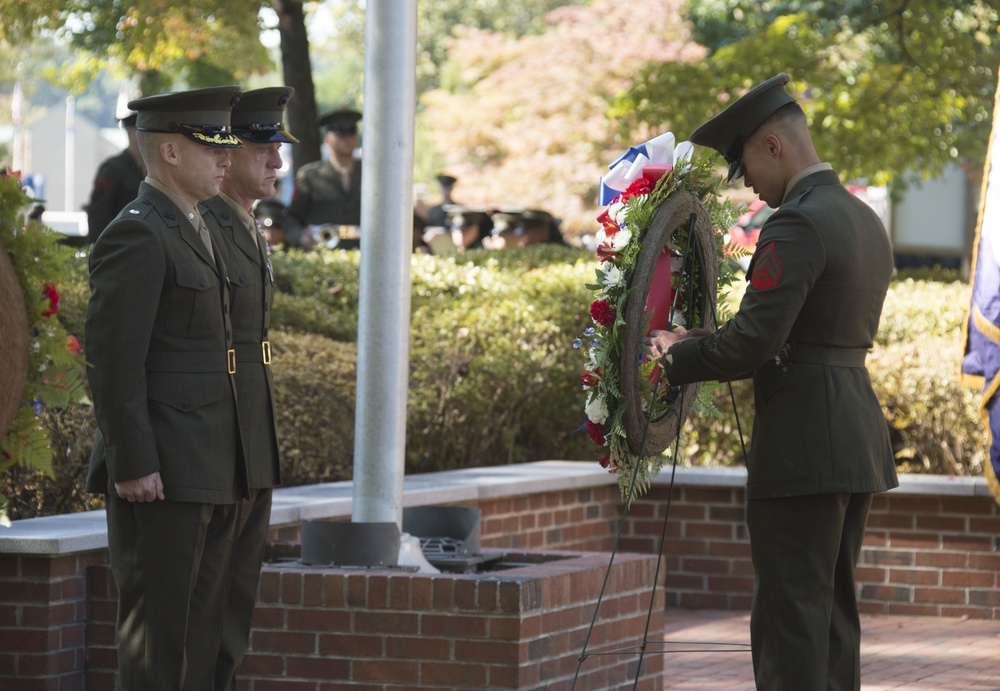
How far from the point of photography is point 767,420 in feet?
15.0

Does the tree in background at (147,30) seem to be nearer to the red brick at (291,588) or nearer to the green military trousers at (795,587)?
the red brick at (291,588)

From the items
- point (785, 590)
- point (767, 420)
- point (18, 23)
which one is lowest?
point (785, 590)

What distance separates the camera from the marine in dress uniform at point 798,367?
4.38m

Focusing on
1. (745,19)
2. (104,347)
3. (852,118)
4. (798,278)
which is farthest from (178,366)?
(745,19)

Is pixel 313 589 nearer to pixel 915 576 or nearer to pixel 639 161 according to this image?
pixel 639 161

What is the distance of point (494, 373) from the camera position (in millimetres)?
9234

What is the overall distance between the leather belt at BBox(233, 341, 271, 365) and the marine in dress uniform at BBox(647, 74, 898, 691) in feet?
4.53

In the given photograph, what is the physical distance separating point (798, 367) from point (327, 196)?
28.7 feet

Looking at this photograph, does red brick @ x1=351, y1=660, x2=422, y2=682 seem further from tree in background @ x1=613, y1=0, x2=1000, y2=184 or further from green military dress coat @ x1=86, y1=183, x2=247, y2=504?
tree in background @ x1=613, y1=0, x2=1000, y2=184

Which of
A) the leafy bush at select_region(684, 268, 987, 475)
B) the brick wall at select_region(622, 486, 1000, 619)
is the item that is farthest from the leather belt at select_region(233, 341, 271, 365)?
the leafy bush at select_region(684, 268, 987, 475)

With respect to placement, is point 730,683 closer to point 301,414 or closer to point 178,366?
point 301,414

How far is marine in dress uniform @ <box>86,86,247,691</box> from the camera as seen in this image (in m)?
4.42

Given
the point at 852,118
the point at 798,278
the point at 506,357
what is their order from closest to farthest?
1. the point at 798,278
2. the point at 506,357
3. the point at 852,118

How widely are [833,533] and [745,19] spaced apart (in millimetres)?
17646
